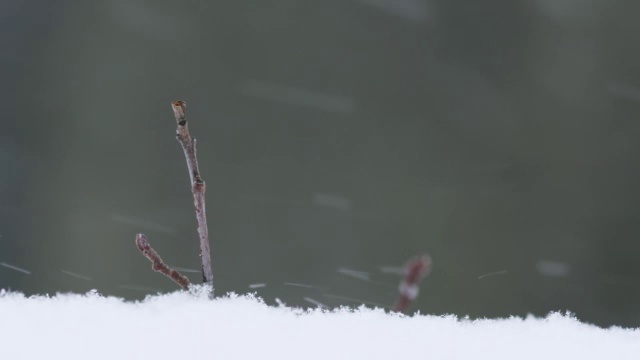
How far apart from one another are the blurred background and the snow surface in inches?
170

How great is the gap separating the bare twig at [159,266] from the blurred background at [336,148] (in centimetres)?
430

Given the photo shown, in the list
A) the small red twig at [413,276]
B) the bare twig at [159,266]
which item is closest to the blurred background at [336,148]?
the bare twig at [159,266]

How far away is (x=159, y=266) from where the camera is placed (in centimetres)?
51

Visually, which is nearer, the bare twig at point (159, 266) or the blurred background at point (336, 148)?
the bare twig at point (159, 266)

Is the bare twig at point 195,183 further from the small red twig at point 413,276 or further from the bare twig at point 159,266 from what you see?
the small red twig at point 413,276

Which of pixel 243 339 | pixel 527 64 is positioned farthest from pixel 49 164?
pixel 243 339

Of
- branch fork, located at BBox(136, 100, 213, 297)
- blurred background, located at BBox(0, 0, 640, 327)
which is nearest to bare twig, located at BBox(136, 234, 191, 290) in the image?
branch fork, located at BBox(136, 100, 213, 297)

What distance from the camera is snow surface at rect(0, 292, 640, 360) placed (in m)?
0.43

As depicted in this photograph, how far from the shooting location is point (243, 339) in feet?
1.44

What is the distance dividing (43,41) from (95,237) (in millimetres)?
1941

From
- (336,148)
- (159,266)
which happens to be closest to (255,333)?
(159,266)

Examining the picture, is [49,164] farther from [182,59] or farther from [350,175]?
[350,175]

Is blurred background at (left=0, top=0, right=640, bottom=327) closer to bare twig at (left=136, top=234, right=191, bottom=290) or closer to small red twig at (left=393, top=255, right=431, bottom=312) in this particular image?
bare twig at (left=136, top=234, right=191, bottom=290)

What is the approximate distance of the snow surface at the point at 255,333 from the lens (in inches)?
16.7
